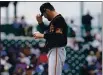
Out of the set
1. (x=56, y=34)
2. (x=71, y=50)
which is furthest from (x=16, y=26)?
(x=56, y=34)

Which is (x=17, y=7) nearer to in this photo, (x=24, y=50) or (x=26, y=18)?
(x=26, y=18)

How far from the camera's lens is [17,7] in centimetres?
1414

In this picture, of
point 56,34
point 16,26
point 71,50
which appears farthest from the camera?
point 16,26

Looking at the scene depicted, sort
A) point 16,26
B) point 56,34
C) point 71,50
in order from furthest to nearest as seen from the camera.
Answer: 1. point 16,26
2. point 71,50
3. point 56,34

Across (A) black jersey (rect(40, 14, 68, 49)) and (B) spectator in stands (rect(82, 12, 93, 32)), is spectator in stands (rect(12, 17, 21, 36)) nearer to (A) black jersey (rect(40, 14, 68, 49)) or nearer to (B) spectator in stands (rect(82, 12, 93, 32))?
(B) spectator in stands (rect(82, 12, 93, 32))

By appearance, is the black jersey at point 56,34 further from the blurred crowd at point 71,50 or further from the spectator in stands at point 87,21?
the spectator in stands at point 87,21

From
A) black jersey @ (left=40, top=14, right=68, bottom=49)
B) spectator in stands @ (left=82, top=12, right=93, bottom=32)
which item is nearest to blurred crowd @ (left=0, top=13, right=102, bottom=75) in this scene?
spectator in stands @ (left=82, top=12, right=93, bottom=32)

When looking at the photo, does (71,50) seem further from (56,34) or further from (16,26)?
(56,34)

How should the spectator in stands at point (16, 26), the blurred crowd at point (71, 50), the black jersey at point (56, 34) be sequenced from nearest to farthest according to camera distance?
1. the black jersey at point (56, 34)
2. the blurred crowd at point (71, 50)
3. the spectator in stands at point (16, 26)

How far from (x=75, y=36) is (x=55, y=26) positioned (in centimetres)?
812

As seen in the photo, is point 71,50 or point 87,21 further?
point 87,21

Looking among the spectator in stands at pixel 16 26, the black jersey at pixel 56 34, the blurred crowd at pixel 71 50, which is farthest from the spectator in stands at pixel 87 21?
the black jersey at pixel 56 34

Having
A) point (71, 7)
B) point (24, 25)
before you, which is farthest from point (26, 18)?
point (71, 7)

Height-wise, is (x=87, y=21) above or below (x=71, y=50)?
above
